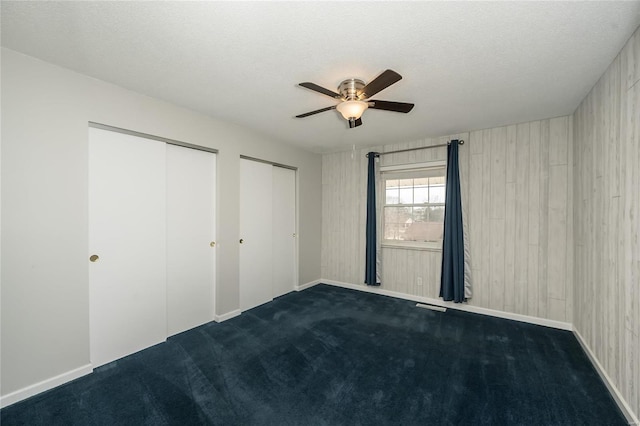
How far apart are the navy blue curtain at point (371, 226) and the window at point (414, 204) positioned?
0.20 meters

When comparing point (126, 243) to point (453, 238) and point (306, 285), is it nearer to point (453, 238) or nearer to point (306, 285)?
point (306, 285)

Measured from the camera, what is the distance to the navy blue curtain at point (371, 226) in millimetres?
4512

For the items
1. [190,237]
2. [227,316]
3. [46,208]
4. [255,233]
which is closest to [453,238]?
[255,233]

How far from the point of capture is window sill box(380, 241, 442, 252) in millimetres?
4094

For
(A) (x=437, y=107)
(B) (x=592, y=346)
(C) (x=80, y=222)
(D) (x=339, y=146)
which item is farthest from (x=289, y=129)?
(B) (x=592, y=346)

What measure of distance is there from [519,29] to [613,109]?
3.70ft

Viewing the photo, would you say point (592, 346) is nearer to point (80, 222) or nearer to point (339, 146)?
point (339, 146)

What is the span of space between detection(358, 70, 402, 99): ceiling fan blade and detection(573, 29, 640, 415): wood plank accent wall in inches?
60.0

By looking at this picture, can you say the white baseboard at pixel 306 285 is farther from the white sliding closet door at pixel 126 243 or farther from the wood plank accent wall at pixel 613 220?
the wood plank accent wall at pixel 613 220

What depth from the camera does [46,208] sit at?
2.08m

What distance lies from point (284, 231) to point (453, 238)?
8.60ft

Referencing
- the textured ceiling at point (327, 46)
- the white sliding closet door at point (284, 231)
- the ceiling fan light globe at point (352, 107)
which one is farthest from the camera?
the white sliding closet door at point (284, 231)

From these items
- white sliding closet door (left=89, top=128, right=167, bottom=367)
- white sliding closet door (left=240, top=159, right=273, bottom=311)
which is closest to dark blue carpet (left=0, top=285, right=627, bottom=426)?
white sliding closet door (left=89, top=128, right=167, bottom=367)

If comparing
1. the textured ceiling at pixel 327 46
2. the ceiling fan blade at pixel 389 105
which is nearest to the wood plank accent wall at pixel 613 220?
the textured ceiling at pixel 327 46
